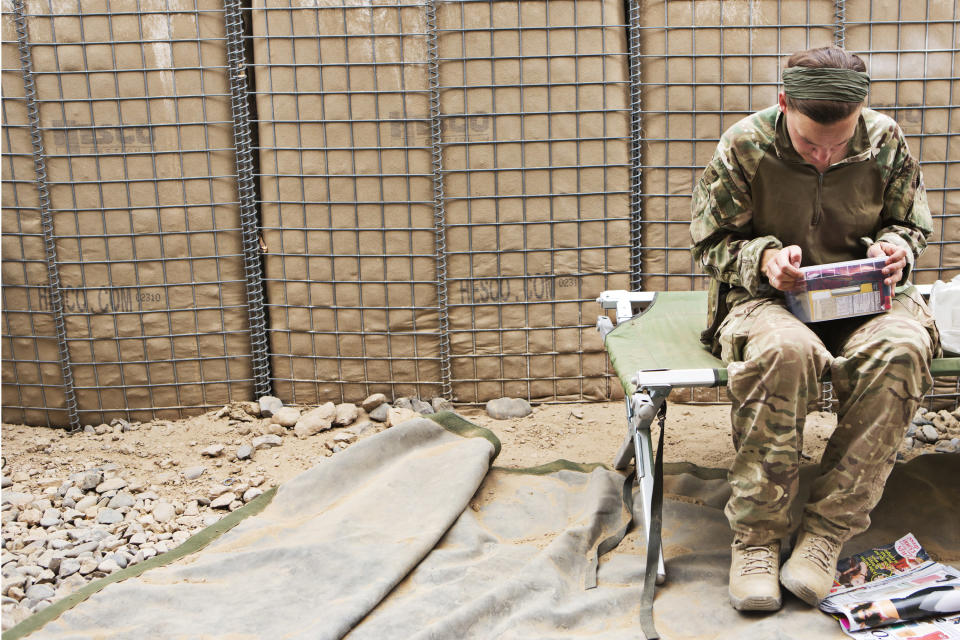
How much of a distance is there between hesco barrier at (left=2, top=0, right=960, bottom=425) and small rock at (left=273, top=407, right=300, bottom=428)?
0.19 meters

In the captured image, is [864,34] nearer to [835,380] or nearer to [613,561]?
[835,380]

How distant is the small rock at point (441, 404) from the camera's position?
3947 millimetres

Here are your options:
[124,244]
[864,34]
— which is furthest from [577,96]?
[124,244]

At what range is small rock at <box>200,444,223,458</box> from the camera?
359cm

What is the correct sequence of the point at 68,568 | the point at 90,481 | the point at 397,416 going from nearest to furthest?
1. the point at 68,568
2. the point at 90,481
3. the point at 397,416

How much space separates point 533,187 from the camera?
3793mm

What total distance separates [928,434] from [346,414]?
2621 millimetres

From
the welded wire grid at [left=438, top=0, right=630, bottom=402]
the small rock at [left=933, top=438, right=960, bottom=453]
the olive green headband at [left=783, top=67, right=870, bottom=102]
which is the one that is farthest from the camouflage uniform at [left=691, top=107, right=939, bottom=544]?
the small rock at [left=933, top=438, right=960, bottom=453]

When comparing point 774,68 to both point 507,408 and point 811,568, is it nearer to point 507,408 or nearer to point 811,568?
point 507,408

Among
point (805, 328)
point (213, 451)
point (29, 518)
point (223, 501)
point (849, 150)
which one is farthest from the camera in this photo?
point (213, 451)

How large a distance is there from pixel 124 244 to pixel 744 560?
3.05 metres

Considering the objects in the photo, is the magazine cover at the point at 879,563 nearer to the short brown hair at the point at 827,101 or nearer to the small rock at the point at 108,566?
the short brown hair at the point at 827,101

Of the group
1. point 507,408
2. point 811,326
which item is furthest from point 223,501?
point 811,326

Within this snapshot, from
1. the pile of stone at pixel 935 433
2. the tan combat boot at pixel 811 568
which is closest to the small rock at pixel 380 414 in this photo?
the tan combat boot at pixel 811 568
